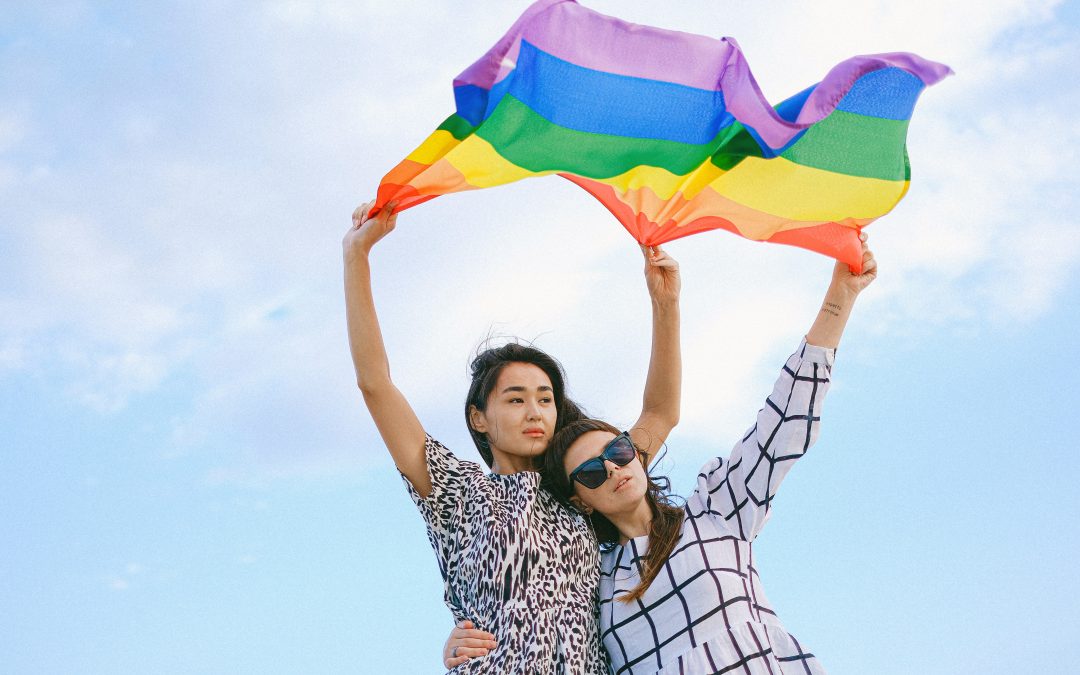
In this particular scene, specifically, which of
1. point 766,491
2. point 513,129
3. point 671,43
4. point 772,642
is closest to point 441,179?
point 513,129

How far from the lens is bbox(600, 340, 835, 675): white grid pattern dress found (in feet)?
14.4

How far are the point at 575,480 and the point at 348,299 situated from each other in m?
1.42

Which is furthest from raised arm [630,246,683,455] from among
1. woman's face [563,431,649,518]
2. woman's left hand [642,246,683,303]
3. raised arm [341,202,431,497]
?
raised arm [341,202,431,497]

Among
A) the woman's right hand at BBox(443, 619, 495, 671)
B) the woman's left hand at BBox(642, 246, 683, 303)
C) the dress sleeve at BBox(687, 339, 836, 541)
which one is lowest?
the woman's right hand at BBox(443, 619, 495, 671)

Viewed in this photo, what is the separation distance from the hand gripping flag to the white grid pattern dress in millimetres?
846

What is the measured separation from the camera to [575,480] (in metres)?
4.88

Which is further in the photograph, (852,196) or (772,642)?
(852,196)

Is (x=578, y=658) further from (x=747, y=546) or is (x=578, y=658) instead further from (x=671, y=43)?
(x=671, y=43)

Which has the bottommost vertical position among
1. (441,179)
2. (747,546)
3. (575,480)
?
(747,546)

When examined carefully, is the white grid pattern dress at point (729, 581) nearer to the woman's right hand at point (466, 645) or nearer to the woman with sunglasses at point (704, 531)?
the woman with sunglasses at point (704, 531)

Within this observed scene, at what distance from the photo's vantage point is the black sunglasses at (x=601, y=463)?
4828mm

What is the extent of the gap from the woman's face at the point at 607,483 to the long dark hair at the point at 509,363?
14.9 inches

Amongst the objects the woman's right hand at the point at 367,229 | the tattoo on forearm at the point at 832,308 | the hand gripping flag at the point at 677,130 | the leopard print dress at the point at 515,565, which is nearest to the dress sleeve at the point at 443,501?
the leopard print dress at the point at 515,565

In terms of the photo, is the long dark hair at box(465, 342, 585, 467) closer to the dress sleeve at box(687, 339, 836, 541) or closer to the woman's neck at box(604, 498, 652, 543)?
the woman's neck at box(604, 498, 652, 543)
